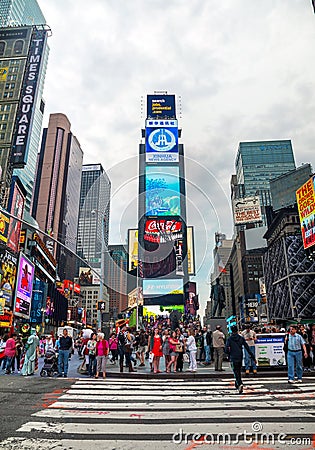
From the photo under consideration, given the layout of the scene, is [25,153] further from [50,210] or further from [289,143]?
[289,143]

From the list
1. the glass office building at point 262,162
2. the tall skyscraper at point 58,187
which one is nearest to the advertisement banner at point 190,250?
the glass office building at point 262,162

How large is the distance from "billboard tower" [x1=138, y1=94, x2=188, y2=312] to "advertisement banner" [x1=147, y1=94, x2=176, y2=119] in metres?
0.48

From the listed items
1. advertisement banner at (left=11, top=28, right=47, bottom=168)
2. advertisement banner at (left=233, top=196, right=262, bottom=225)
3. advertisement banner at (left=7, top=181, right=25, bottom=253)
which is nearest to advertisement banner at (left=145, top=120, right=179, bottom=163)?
advertisement banner at (left=233, top=196, right=262, bottom=225)

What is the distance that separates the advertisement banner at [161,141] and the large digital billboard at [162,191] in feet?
13.6

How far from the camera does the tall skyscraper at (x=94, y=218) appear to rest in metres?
42.1

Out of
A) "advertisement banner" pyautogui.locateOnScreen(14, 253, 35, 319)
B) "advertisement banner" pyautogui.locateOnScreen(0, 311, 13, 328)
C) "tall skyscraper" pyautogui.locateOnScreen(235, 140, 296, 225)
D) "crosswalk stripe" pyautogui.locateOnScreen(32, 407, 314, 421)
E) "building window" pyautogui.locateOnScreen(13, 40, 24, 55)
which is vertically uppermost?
"tall skyscraper" pyautogui.locateOnScreen(235, 140, 296, 225)

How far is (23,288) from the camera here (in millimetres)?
49938

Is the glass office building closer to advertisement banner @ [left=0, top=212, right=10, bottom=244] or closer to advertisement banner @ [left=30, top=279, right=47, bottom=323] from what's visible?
advertisement banner @ [left=30, top=279, right=47, bottom=323]

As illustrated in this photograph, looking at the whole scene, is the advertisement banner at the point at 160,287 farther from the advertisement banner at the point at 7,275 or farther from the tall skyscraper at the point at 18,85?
the advertisement banner at the point at 7,275

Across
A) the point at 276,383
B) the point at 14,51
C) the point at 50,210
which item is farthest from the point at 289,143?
the point at 276,383

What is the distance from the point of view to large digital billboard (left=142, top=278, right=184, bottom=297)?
287 feet

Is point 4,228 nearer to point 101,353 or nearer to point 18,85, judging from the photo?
point 101,353

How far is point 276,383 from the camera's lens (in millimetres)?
10828

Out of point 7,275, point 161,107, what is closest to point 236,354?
point 7,275
